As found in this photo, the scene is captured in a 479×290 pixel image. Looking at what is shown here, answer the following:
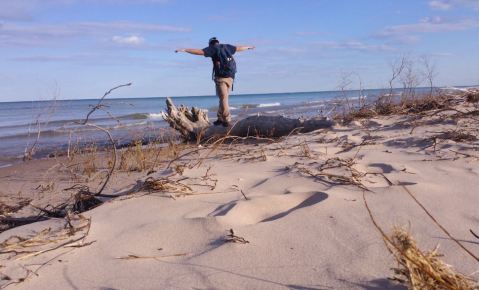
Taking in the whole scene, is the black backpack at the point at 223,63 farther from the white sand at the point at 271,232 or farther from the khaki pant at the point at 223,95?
the white sand at the point at 271,232

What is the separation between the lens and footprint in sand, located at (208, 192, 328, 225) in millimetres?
2502

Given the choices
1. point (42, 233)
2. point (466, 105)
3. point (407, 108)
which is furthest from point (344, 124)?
point (42, 233)

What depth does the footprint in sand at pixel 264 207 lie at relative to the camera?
2.50 meters

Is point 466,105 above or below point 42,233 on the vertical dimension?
above

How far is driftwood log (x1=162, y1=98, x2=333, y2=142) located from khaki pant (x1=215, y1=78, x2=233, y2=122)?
0.37m

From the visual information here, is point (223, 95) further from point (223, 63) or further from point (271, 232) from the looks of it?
point (271, 232)

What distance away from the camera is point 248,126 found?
7.06m

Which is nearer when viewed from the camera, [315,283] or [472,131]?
[315,283]

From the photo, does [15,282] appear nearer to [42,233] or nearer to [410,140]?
[42,233]

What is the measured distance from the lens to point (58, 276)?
1.98 metres

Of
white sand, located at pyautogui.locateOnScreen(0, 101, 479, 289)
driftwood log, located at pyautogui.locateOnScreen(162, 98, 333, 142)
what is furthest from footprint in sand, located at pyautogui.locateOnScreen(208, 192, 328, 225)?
driftwood log, located at pyautogui.locateOnScreen(162, 98, 333, 142)

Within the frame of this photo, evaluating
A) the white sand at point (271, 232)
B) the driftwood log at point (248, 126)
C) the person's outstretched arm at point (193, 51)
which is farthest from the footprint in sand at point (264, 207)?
the person's outstretched arm at point (193, 51)

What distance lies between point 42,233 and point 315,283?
150 centimetres

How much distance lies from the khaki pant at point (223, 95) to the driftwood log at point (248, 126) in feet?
1.23
